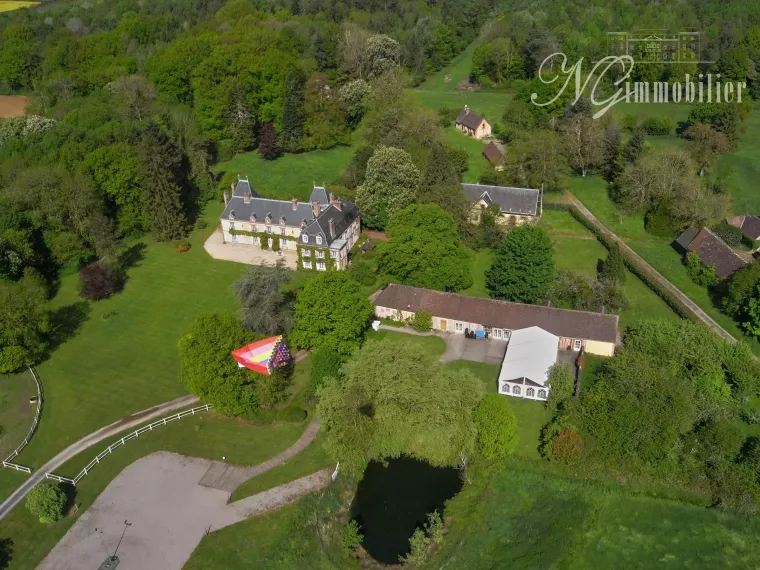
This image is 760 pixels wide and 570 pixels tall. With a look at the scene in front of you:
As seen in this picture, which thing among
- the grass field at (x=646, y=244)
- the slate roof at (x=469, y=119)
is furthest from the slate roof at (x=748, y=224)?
the slate roof at (x=469, y=119)

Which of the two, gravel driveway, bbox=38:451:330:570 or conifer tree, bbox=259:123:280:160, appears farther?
conifer tree, bbox=259:123:280:160

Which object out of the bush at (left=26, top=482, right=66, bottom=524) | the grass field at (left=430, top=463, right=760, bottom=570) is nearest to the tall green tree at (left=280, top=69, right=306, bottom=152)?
the bush at (left=26, top=482, right=66, bottom=524)

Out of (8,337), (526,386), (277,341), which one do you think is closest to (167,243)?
(8,337)

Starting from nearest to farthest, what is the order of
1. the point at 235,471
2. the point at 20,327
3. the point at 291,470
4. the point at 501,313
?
the point at 291,470, the point at 235,471, the point at 20,327, the point at 501,313

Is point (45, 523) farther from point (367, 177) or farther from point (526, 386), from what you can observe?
point (367, 177)

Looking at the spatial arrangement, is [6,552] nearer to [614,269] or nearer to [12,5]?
[614,269]

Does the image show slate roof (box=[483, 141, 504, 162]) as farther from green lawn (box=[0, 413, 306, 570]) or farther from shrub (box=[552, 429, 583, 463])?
green lawn (box=[0, 413, 306, 570])

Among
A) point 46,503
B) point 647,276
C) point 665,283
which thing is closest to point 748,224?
point 665,283
